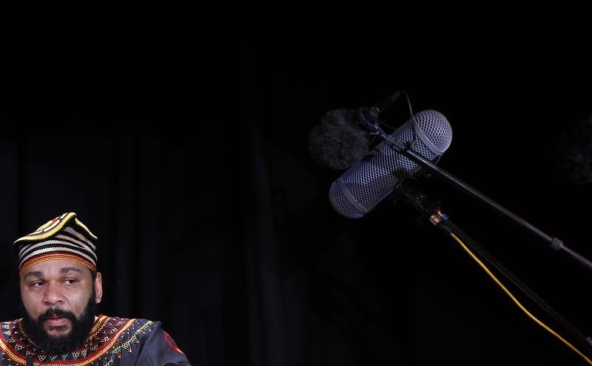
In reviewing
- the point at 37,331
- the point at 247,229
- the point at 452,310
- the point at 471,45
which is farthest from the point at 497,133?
the point at 37,331

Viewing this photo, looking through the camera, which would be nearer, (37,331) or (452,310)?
(37,331)

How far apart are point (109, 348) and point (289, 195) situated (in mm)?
973

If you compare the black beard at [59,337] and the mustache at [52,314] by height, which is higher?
the mustache at [52,314]

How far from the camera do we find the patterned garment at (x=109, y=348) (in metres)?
2.35

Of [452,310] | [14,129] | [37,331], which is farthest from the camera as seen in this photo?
[452,310]

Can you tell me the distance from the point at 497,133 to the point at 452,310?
792 millimetres

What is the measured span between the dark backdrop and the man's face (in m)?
0.36

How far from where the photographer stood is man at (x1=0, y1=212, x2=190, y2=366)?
2.29 metres

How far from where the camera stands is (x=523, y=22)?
110 inches

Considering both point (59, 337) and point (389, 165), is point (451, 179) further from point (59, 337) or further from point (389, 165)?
point (59, 337)

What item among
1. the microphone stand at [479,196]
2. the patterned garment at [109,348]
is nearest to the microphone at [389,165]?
the microphone stand at [479,196]

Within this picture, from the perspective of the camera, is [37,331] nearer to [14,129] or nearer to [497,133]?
[14,129]

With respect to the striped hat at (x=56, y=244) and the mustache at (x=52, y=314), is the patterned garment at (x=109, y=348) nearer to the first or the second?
the mustache at (x=52, y=314)

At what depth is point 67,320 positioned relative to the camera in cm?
230
